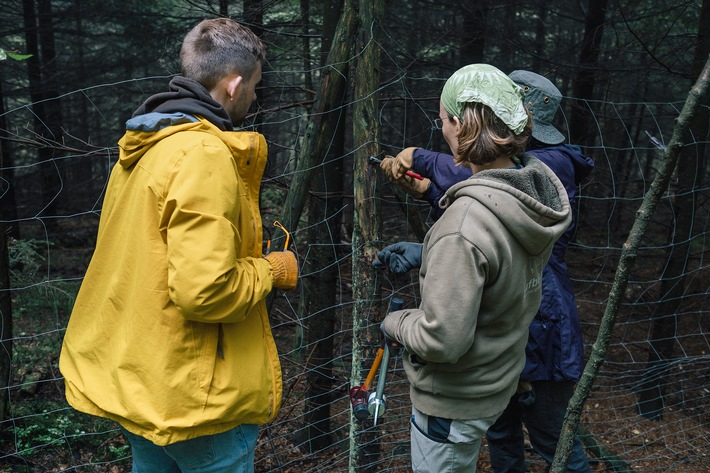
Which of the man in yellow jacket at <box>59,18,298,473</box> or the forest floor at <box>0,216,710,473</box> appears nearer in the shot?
the man in yellow jacket at <box>59,18,298,473</box>

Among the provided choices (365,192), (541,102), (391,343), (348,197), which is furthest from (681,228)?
(391,343)

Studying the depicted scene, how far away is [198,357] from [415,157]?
1.24m

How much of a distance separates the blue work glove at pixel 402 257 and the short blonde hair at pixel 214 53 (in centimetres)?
89

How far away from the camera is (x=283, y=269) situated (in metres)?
2.01

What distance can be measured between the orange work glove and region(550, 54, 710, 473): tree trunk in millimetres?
947

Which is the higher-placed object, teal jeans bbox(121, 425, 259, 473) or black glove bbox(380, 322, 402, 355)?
black glove bbox(380, 322, 402, 355)

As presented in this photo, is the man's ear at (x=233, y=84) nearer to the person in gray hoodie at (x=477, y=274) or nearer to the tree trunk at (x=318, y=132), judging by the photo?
the person in gray hoodie at (x=477, y=274)

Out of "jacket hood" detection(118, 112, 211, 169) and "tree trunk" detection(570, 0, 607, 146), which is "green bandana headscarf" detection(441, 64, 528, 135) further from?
"tree trunk" detection(570, 0, 607, 146)

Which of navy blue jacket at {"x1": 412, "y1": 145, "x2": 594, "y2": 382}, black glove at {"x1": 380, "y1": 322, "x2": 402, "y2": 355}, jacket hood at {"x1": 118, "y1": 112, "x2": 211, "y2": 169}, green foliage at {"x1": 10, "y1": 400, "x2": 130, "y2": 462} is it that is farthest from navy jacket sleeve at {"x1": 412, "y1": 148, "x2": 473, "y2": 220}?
green foliage at {"x1": 10, "y1": 400, "x2": 130, "y2": 462}

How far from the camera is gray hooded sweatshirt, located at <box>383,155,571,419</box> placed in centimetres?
178

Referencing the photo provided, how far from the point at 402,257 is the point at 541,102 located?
3.06 feet

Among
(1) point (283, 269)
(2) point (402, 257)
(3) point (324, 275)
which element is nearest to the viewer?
(1) point (283, 269)

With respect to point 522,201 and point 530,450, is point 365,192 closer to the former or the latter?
point 522,201

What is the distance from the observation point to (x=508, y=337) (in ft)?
6.61
